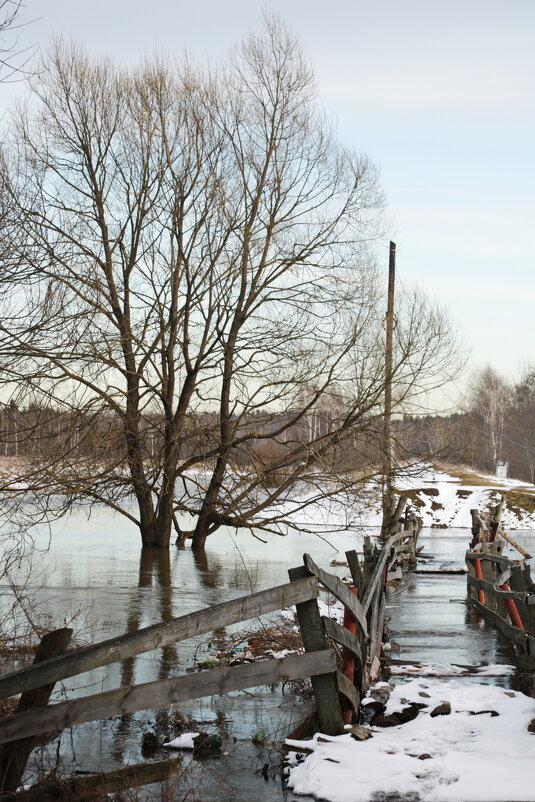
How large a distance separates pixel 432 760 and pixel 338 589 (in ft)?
4.16

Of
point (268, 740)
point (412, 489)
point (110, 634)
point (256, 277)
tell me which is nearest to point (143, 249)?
point (256, 277)

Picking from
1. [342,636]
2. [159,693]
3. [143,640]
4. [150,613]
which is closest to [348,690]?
[342,636]

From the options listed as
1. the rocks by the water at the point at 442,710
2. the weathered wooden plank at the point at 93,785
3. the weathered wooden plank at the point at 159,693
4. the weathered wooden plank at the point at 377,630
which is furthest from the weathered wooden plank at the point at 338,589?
the weathered wooden plank at the point at 93,785

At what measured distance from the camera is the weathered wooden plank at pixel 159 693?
480 cm

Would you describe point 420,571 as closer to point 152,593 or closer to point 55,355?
point 152,593

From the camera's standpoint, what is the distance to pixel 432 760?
5430 millimetres

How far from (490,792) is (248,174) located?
17950mm

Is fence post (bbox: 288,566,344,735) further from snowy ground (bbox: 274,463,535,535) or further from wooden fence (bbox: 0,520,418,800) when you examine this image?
snowy ground (bbox: 274,463,535,535)

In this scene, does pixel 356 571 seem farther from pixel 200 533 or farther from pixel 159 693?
pixel 200 533

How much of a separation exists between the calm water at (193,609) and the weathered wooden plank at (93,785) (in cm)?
31

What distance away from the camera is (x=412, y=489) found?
4422 cm

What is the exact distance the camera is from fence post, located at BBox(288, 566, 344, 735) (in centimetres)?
573

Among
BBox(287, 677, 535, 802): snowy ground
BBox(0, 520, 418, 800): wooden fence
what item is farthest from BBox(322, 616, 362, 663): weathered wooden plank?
BBox(287, 677, 535, 802): snowy ground

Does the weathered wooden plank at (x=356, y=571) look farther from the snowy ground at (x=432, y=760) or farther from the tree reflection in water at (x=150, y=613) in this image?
the tree reflection in water at (x=150, y=613)
